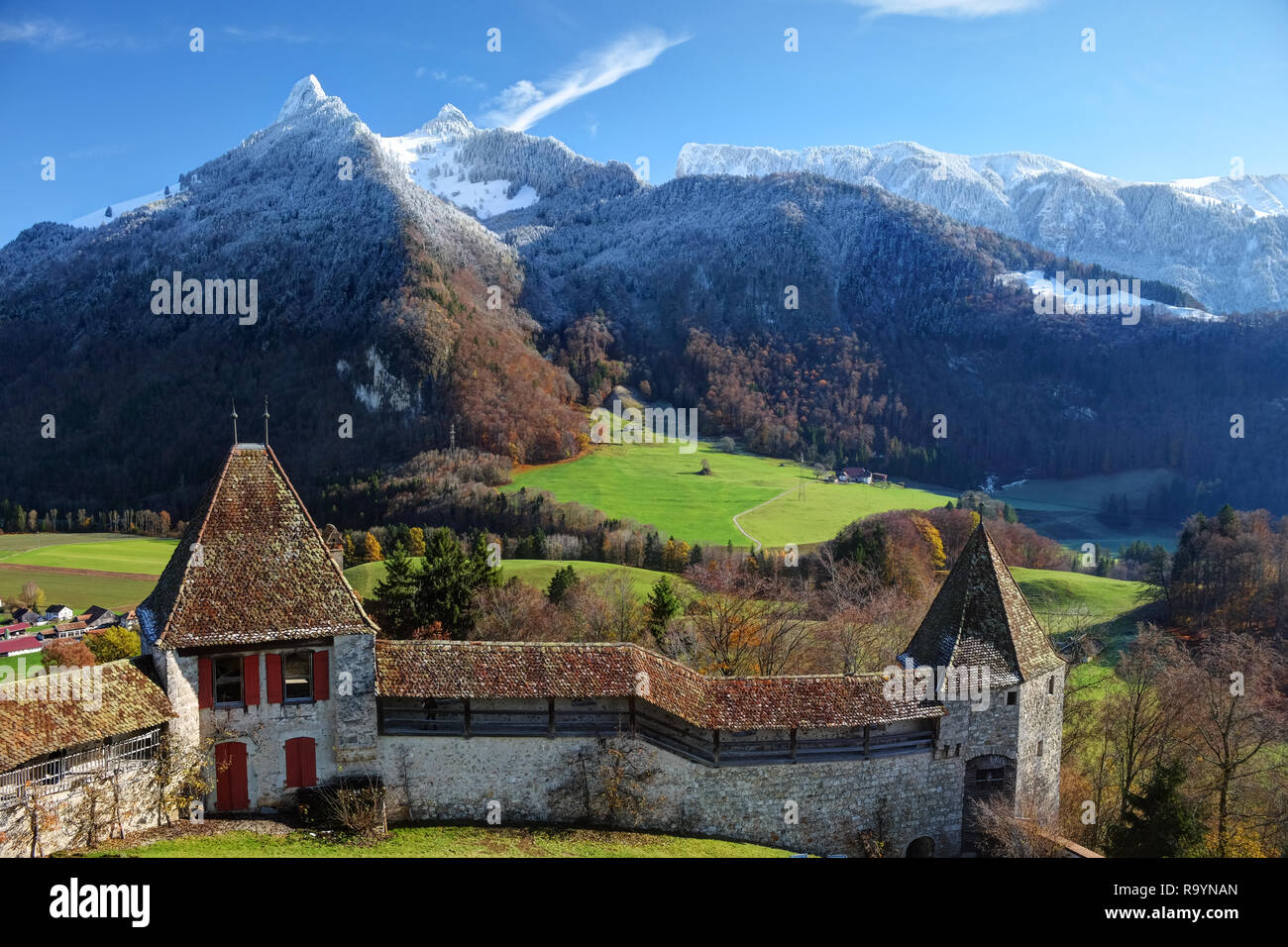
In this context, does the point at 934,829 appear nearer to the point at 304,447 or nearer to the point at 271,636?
the point at 271,636

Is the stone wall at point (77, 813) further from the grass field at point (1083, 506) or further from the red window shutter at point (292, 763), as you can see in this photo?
the grass field at point (1083, 506)

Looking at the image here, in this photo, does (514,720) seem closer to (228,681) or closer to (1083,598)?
(228,681)

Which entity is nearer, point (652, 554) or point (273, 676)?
point (273, 676)

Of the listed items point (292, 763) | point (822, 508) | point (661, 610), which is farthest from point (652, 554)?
point (292, 763)

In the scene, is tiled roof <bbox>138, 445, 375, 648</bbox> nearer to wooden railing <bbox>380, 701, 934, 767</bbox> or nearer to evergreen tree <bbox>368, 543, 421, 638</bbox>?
wooden railing <bbox>380, 701, 934, 767</bbox>

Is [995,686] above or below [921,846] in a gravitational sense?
above
